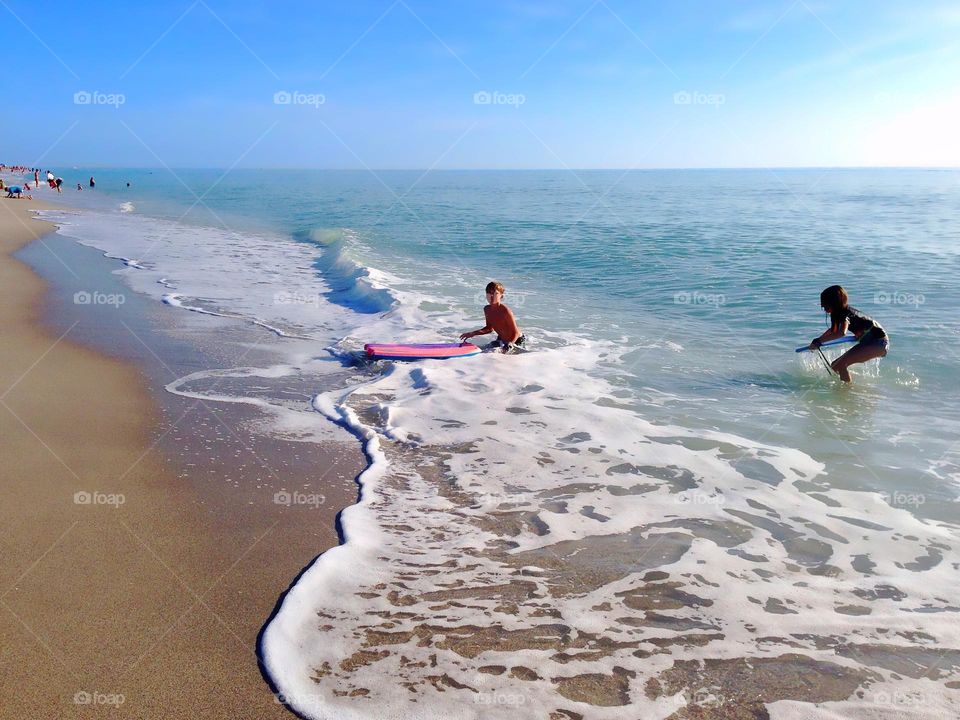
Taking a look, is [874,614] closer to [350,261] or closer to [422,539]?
[422,539]

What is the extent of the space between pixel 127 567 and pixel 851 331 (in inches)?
361

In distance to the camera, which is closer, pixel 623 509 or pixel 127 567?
pixel 127 567

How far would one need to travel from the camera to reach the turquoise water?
25.3 feet

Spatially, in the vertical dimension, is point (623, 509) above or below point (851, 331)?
below

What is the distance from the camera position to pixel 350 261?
20.5 metres

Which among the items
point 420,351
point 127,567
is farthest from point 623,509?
point 420,351

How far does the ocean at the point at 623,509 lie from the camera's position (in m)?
3.59

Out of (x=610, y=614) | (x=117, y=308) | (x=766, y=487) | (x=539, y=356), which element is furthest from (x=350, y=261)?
(x=610, y=614)

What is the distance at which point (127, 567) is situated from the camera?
4.33 metres

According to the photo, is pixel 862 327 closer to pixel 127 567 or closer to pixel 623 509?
pixel 623 509

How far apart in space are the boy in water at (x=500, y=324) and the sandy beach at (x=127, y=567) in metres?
4.76

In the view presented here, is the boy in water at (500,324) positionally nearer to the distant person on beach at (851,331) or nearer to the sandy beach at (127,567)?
the distant person on beach at (851,331)

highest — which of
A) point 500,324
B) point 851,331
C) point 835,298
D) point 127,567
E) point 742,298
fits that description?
point 835,298

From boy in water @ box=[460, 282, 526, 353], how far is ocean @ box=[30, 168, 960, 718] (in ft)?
1.34
